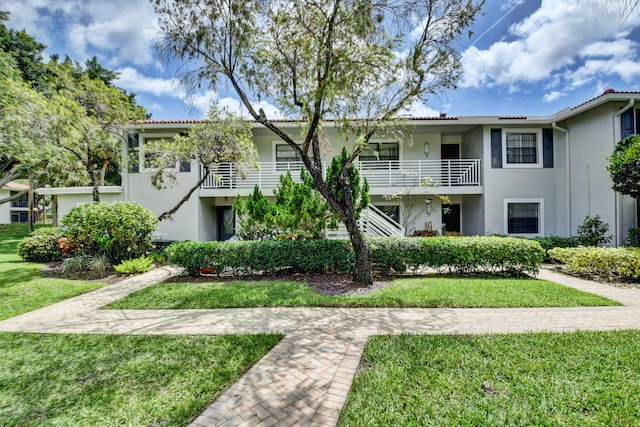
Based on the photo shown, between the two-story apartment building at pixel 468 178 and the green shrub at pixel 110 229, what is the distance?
308 cm

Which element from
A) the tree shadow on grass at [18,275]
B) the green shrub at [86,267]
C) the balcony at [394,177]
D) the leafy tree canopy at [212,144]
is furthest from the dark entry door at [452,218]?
the tree shadow on grass at [18,275]

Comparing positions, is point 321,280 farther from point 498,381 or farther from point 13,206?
point 13,206

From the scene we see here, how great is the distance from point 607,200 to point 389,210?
8.14 metres

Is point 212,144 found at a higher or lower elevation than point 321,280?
higher

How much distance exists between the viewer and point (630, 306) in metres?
6.10

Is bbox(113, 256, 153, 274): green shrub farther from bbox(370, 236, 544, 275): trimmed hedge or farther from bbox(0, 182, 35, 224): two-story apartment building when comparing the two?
bbox(0, 182, 35, 224): two-story apartment building

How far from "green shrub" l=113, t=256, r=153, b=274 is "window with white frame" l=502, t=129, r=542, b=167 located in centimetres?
1510

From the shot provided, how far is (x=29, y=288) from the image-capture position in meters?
7.72

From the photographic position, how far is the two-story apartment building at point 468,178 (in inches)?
487

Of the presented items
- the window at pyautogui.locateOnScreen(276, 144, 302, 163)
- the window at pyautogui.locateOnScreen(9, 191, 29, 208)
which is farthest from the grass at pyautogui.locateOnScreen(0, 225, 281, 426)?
the window at pyautogui.locateOnScreen(9, 191, 29, 208)

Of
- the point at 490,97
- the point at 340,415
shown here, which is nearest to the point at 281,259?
the point at 340,415

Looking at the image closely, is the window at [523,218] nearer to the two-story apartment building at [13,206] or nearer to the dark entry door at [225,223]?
the dark entry door at [225,223]

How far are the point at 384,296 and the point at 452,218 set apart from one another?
11104 mm

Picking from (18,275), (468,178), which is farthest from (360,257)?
(18,275)
